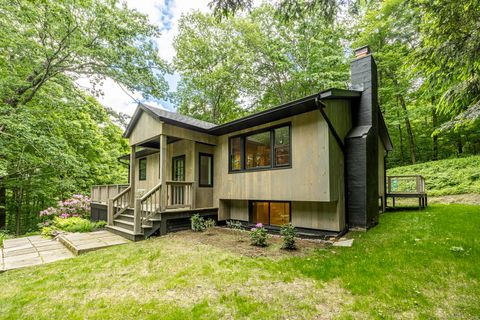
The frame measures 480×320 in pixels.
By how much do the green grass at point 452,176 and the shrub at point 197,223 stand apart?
11529 mm

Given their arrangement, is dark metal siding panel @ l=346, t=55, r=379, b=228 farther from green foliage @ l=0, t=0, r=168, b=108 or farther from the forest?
green foliage @ l=0, t=0, r=168, b=108

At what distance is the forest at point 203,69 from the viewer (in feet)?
17.6

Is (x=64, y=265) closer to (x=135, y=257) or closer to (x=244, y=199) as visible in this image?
(x=135, y=257)

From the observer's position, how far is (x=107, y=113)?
11969 millimetres

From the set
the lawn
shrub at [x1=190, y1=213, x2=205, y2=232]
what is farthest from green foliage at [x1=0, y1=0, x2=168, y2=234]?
the lawn

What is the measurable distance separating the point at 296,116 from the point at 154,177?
8.22m

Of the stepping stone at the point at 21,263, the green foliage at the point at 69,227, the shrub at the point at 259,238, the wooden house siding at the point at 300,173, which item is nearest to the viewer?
the stepping stone at the point at 21,263

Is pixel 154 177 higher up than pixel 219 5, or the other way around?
pixel 219 5

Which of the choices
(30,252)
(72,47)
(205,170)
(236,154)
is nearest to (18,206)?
(30,252)

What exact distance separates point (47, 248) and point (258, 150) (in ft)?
22.0

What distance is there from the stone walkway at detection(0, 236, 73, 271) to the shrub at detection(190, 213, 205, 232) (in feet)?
10.9

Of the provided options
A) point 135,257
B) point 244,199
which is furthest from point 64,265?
point 244,199

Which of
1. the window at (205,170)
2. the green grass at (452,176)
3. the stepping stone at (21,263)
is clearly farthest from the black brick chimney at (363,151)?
the stepping stone at (21,263)

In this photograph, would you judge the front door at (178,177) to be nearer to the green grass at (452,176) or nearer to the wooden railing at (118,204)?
the wooden railing at (118,204)
